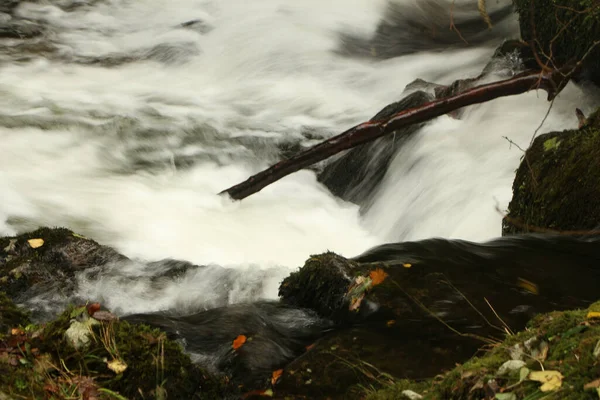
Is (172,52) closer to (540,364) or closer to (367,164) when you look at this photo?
(367,164)

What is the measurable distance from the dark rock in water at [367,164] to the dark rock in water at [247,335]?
3.80m

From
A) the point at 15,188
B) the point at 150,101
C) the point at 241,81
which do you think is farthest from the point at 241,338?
the point at 241,81

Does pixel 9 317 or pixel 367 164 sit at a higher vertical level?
pixel 9 317

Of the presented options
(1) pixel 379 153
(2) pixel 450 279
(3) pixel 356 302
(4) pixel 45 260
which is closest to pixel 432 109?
(2) pixel 450 279

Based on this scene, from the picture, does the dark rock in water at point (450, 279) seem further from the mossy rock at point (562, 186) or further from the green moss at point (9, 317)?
the green moss at point (9, 317)

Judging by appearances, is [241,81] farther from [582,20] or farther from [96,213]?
[582,20]

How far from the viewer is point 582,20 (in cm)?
705

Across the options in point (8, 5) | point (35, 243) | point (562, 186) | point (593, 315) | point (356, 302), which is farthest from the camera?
point (8, 5)

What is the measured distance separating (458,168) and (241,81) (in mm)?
5656

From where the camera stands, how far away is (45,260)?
5.47 metres

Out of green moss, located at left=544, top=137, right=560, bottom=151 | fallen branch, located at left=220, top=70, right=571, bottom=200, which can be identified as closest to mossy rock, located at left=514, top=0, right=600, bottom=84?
fallen branch, located at left=220, top=70, right=571, bottom=200

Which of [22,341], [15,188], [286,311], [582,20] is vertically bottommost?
[15,188]

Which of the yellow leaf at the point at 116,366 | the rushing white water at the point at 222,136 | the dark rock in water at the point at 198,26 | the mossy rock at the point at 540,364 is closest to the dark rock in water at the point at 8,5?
the rushing white water at the point at 222,136

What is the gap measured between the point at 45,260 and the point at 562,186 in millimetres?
4276
